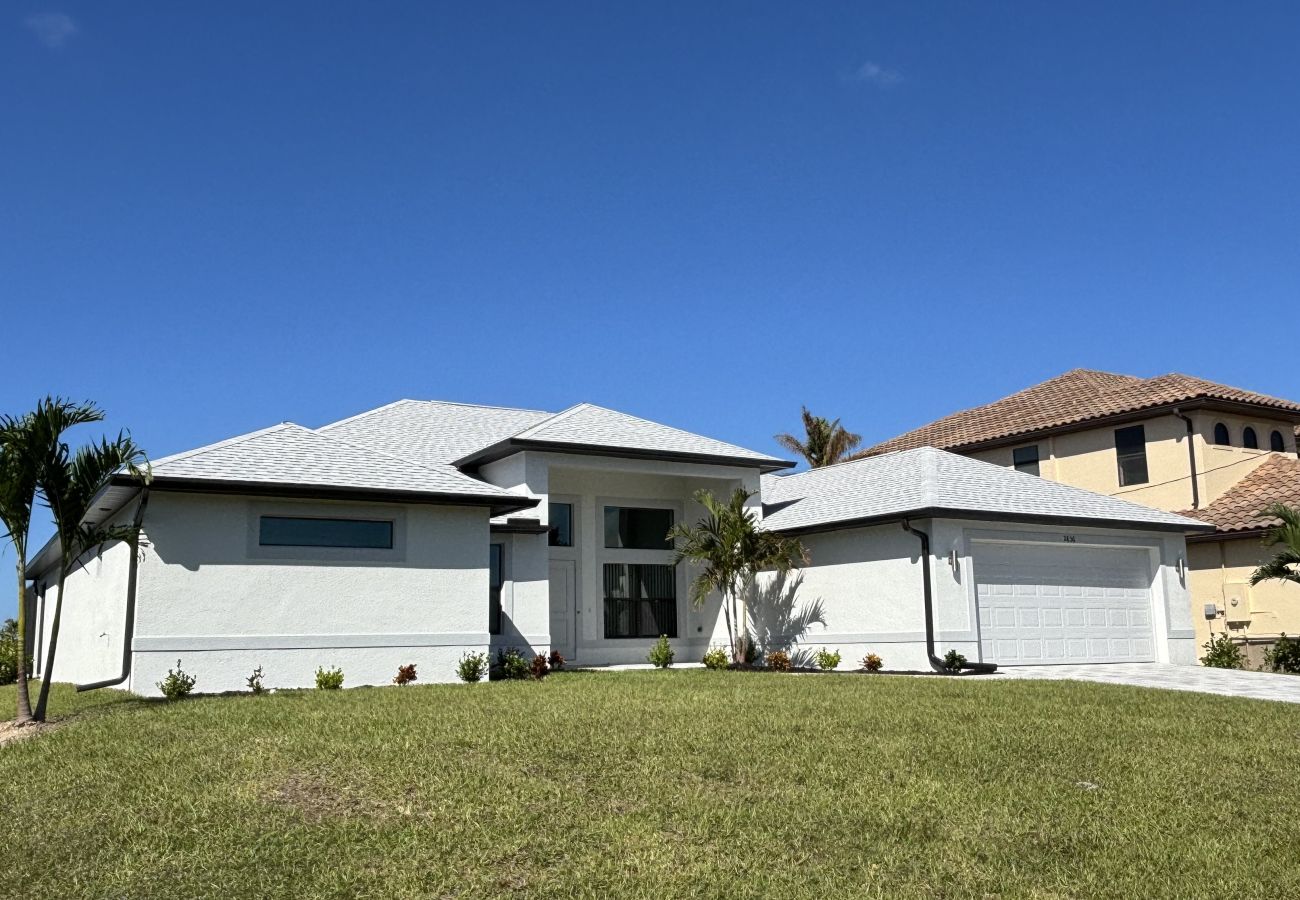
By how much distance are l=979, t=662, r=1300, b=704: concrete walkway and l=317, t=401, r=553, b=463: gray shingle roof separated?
1264 centimetres

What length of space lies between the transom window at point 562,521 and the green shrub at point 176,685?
9.08m

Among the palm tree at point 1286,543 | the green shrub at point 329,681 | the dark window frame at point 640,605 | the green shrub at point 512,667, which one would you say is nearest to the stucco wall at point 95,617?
the green shrub at point 329,681

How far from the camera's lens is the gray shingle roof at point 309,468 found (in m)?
17.5

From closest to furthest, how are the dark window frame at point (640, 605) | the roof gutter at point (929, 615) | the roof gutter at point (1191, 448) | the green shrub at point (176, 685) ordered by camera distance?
the green shrub at point (176, 685)
the roof gutter at point (929, 615)
the dark window frame at point (640, 605)
the roof gutter at point (1191, 448)

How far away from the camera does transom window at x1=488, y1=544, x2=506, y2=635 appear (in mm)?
21094

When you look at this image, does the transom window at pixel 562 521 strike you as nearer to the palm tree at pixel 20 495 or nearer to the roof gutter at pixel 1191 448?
the palm tree at pixel 20 495

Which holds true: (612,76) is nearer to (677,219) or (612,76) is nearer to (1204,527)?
(677,219)

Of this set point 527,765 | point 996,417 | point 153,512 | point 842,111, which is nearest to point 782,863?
point 527,765

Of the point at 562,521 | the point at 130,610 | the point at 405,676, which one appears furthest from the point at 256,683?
the point at 562,521

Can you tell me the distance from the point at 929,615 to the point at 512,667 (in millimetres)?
7941

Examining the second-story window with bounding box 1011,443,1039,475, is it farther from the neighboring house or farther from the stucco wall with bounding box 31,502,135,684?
the stucco wall with bounding box 31,502,135,684

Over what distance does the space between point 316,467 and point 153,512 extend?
8.78 ft

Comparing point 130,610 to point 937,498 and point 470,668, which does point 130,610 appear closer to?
point 470,668

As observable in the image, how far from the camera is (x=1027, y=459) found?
Result: 109 ft
